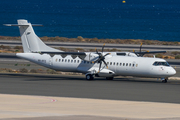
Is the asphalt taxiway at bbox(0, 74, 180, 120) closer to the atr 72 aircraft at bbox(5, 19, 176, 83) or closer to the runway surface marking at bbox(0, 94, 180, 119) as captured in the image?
the runway surface marking at bbox(0, 94, 180, 119)

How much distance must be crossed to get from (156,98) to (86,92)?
5944 millimetres

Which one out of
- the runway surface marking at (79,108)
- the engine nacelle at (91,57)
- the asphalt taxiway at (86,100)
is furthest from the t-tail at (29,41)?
the runway surface marking at (79,108)

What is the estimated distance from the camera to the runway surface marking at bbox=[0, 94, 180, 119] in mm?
19047

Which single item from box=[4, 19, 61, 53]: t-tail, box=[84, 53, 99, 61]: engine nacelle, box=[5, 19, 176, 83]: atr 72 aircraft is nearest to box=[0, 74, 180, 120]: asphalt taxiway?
box=[5, 19, 176, 83]: atr 72 aircraft

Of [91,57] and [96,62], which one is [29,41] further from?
[96,62]

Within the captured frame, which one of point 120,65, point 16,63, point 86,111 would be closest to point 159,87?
point 120,65

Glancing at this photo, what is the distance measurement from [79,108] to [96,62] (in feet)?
61.3

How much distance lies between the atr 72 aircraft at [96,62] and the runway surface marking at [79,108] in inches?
505

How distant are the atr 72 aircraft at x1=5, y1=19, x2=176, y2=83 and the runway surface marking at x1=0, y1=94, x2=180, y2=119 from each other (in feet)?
42.1

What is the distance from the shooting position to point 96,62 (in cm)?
3969

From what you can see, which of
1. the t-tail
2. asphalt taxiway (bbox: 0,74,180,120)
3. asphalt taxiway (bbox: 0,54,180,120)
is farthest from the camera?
the t-tail

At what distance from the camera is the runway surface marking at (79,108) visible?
19.0m

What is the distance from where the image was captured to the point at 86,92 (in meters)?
29.4

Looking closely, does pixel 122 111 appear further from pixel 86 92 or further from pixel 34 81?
pixel 34 81
